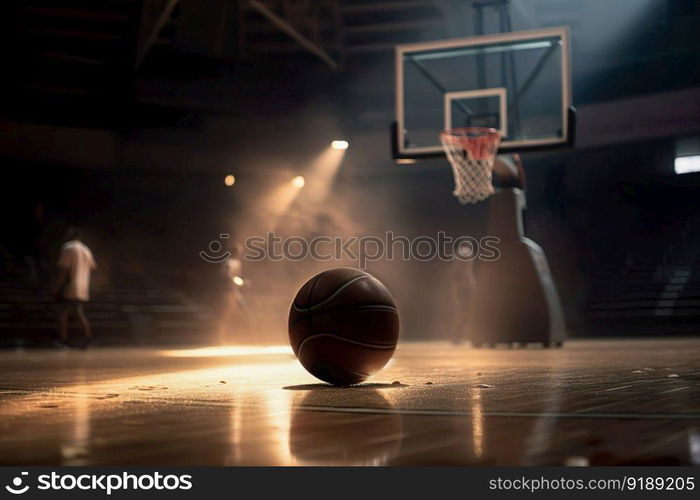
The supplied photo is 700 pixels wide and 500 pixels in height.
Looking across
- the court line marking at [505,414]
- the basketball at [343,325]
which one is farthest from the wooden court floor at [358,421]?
the basketball at [343,325]

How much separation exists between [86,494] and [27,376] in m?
5.01

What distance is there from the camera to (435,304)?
24.6 metres

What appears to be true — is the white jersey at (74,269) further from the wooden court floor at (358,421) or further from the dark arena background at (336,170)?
the wooden court floor at (358,421)

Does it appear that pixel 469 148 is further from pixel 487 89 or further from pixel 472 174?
Result: pixel 487 89

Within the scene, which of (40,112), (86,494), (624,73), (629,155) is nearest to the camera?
(86,494)

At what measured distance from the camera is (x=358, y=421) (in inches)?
137

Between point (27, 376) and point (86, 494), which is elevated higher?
point (27, 376)

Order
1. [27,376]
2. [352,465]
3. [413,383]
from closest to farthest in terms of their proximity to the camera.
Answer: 1. [352,465]
2. [413,383]
3. [27,376]

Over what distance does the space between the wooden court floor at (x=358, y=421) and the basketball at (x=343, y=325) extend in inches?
6.9

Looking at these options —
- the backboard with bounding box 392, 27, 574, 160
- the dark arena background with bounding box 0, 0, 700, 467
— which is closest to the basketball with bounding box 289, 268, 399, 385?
the dark arena background with bounding box 0, 0, 700, 467

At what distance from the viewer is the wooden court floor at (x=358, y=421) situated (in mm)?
2576

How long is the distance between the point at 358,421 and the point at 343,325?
5.17ft

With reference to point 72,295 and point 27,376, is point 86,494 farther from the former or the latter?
point 72,295

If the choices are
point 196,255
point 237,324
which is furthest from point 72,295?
point 196,255
